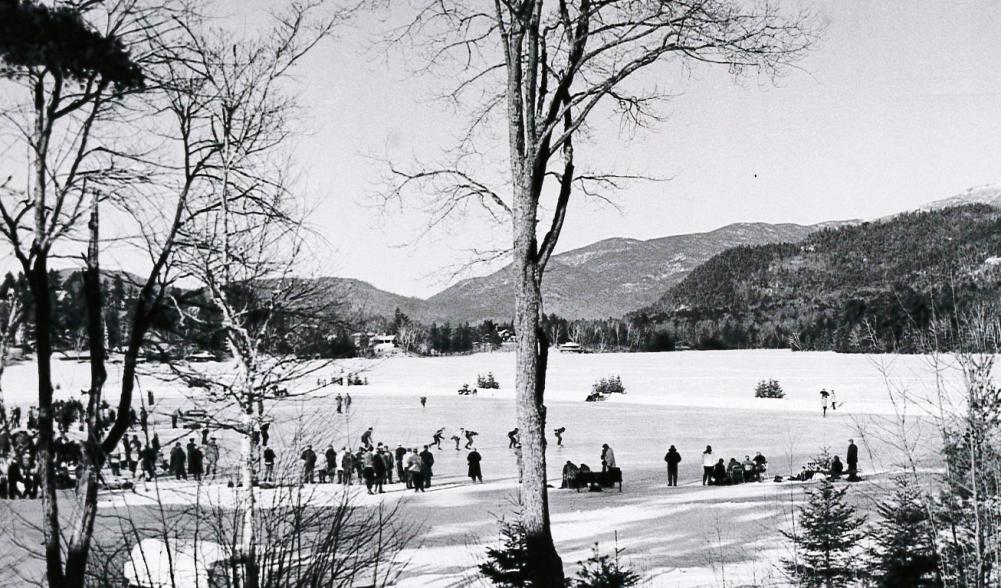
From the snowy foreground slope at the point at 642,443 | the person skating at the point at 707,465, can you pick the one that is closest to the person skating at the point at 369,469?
the snowy foreground slope at the point at 642,443

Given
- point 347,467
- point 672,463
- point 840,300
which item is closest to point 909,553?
point 347,467

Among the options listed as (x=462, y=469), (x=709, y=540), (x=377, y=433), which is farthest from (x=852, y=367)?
(x=709, y=540)

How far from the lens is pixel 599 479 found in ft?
67.7

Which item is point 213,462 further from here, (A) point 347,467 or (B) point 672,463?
(B) point 672,463

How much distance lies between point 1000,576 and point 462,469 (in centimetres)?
2050

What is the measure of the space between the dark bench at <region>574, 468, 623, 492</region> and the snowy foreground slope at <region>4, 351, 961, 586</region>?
0.72m

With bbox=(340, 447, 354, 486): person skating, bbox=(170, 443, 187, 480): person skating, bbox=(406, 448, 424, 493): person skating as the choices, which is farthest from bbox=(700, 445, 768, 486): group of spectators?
bbox=(170, 443, 187, 480): person skating

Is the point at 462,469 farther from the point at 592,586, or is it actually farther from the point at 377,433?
the point at 592,586

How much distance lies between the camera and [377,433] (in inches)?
1387

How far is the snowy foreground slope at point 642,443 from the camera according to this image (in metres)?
11.9

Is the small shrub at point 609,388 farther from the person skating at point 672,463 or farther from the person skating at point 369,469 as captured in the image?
the person skating at point 369,469

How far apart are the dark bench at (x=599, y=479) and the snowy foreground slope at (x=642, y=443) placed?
722 millimetres

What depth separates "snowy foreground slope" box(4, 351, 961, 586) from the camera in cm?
1194

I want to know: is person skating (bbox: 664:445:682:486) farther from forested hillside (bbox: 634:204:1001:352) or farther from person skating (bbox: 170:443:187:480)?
forested hillside (bbox: 634:204:1001:352)
